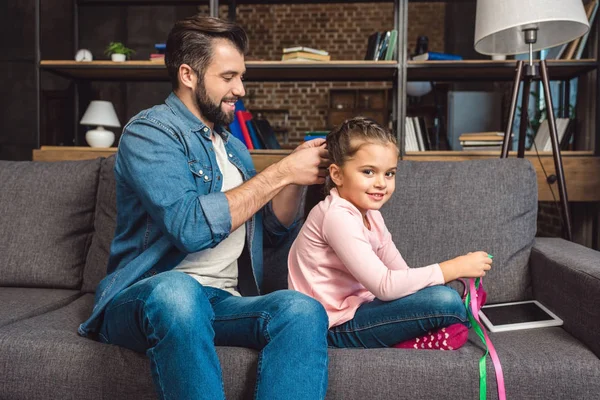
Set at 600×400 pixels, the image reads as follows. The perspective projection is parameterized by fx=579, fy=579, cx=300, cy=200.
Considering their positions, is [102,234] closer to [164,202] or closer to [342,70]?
[164,202]

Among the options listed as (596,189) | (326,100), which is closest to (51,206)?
(596,189)

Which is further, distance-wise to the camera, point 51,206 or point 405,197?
point 51,206

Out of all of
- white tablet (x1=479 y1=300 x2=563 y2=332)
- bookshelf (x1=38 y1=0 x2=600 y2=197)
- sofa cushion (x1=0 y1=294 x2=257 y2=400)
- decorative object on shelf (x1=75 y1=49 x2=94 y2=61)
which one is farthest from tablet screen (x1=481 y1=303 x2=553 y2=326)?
decorative object on shelf (x1=75 y1=49 x2=94 y2=61)

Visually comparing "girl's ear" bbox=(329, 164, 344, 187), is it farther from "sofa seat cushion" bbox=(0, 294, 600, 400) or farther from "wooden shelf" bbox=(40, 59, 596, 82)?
"wooden shelf" bbox=(40, 59, 596, 82)

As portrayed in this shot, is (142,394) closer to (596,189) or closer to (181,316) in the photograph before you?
(181,316)

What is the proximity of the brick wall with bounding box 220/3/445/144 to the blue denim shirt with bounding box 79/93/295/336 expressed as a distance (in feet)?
20.6

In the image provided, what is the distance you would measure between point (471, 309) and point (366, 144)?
473mm

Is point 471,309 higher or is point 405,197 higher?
point 405,197

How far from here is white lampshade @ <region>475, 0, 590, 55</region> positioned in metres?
2.14

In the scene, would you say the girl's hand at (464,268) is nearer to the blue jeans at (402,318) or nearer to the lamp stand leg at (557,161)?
the blue jeans at (402,318)

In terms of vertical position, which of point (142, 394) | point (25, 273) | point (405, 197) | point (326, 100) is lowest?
point (142, 394)

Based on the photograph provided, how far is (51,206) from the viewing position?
1.95 meters

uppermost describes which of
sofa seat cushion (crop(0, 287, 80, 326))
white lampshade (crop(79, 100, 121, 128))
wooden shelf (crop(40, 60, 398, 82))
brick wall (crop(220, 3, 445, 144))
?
brick wall (crop(220, 3, 445, 144))

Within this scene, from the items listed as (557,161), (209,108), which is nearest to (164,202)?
(209,108)
